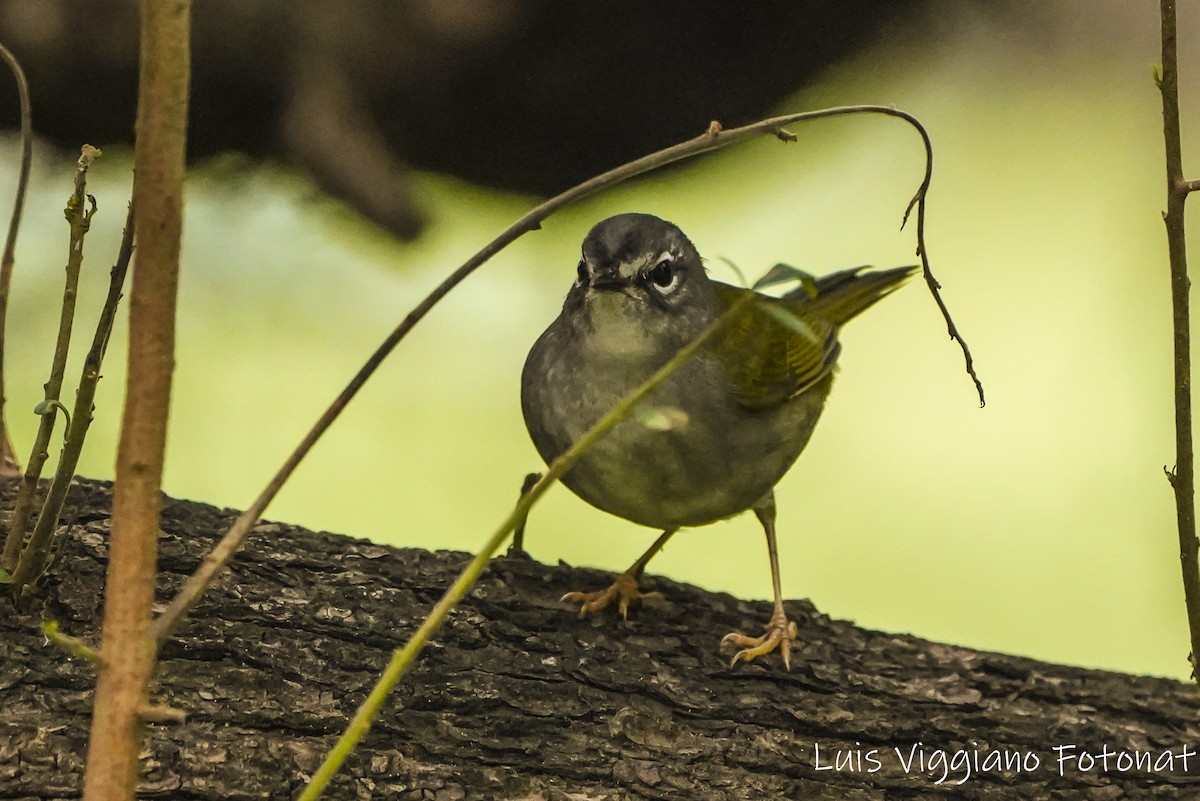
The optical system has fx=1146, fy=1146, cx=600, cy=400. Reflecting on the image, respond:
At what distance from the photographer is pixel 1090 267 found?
168 inches

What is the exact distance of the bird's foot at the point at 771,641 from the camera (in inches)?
101

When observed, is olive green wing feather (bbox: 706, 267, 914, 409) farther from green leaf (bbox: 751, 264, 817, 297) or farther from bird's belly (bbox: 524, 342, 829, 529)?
green leaf (bbox: 751, 264, 817, 297)

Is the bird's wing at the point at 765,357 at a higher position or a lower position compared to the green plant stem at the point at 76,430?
higher

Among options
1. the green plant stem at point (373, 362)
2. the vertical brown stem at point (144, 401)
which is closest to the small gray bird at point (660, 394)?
the green plant stem at point (373, 362)

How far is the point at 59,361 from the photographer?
192 cm

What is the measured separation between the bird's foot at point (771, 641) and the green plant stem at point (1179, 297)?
0.96 m

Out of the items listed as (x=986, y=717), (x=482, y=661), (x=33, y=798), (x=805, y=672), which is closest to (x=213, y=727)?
(x=33, y=798)

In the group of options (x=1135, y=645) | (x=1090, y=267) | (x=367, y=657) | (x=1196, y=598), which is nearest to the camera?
(x=1196, y=598)

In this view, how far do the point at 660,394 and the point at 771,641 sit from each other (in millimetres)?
621

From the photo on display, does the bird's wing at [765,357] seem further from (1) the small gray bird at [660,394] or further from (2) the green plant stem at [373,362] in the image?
(2) the green plant stem at [373,362]

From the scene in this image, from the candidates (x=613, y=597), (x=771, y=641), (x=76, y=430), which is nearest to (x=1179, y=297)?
(x=771, y=641)

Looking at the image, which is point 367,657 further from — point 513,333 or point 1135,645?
point 1135,645

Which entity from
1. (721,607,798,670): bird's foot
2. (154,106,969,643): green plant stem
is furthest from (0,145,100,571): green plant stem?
(721,607,798,670): bird's foot

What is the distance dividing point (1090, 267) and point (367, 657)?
3216 mm
